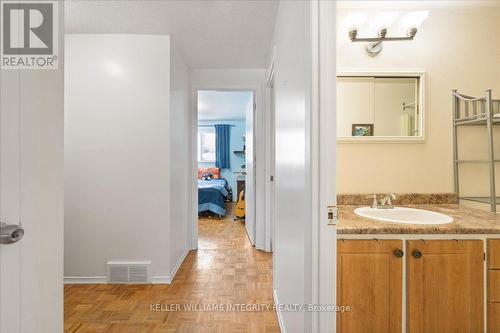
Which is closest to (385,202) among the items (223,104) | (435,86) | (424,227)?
(424,227)

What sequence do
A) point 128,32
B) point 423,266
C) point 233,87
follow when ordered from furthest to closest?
point 233,87
point 128,32
point 423,266

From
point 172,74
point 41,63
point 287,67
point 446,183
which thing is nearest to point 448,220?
point 446,183

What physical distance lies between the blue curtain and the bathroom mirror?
218 inches

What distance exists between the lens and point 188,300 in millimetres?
2211

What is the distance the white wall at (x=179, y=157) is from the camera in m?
2.69

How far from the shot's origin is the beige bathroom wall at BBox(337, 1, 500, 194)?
1.92 metres

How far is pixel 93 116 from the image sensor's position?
2506mm

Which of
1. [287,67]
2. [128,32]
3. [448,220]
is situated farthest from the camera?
[128,32]

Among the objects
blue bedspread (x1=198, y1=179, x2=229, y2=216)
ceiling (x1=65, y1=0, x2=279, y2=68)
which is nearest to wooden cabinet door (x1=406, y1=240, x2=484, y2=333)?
ceiling (x1=65, y1=0, x2=279, y2=68)

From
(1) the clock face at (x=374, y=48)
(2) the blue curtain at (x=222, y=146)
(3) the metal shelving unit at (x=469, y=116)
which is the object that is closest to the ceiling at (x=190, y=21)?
(1) the clock face at (x=374, y=48)

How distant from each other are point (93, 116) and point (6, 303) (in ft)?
6.69

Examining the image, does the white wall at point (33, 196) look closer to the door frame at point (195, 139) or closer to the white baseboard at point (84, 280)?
the white baseboard at point (84, 280)

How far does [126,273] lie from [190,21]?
2.29 m

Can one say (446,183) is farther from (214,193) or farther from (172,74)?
(214,193)
